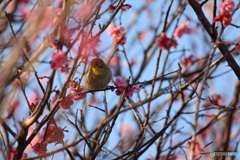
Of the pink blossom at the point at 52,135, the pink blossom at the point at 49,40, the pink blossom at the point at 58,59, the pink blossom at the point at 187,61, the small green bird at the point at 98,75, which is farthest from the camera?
the pink blossom at the point at 187,61

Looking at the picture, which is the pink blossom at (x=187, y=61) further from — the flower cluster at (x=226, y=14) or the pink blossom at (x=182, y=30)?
the flower cluster at (x=226, y=14)

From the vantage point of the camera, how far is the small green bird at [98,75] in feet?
10.9

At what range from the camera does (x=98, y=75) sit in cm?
331

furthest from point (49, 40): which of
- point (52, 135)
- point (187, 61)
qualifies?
point (187, 61)

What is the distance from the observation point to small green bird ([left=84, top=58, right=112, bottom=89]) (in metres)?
3.32

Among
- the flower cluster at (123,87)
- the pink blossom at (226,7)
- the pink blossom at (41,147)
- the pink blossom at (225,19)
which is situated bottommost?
A: the pink blossom at (41,147)

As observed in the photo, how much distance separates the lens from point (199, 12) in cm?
250

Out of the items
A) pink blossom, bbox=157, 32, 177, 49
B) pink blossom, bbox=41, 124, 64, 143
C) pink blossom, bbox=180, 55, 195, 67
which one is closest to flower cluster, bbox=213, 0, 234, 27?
pink blossom, bbox=157, 32, 177, 49

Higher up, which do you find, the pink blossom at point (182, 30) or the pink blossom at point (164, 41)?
the pink blossom at point (182, 30)

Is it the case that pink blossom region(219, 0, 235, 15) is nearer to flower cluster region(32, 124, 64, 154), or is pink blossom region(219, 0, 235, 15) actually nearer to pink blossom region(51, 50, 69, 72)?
pink blossom region(51, 50, 69, 72)

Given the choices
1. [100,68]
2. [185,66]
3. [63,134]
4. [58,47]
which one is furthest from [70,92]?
[185,66]

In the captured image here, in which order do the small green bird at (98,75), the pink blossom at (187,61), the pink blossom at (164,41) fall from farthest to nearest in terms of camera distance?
the pink blossom at (187,61), the small green bird at (98,75), the pink blossom at (164,41)

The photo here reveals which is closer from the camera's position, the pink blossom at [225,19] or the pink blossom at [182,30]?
the pink blossom at [225,19]

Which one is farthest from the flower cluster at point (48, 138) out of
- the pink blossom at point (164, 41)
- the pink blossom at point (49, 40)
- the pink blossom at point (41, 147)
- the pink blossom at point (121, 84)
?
the pink blossom at point (164, 41)
